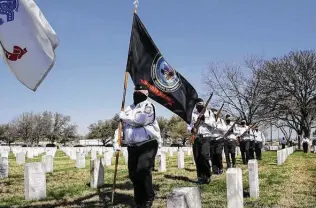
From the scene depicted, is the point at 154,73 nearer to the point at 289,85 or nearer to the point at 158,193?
the point at 158,193

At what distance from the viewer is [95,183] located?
34.4ft

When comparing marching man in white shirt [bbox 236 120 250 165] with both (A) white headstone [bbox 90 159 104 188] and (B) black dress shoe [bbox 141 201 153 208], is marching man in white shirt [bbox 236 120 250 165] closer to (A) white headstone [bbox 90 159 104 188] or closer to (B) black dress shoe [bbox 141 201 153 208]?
(A) white headstone [bbox 90 159 104 188]

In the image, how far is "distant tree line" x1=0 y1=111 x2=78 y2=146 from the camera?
99250 mm

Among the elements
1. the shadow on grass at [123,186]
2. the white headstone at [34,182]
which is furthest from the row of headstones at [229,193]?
the white headstone at [34,182]

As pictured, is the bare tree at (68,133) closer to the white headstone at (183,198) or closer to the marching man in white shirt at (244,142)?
the marching man in white shirt at (244,142)

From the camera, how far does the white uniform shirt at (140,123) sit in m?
7.43

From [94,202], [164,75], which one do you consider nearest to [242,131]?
[164,75]

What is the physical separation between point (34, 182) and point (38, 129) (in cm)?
9453

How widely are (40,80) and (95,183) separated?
381cm

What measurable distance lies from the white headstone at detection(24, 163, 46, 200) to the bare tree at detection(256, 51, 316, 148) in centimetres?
→ 4134

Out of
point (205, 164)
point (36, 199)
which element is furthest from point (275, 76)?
point (36, 199)

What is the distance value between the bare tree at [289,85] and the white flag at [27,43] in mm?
42308

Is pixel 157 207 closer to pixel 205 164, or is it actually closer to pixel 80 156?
pixel 205 164

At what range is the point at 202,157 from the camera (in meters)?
11.0
